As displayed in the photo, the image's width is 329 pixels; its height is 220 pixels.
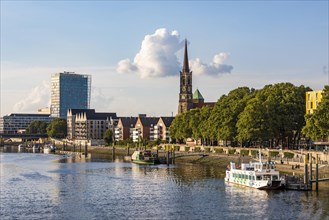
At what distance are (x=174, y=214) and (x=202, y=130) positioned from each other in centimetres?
10476

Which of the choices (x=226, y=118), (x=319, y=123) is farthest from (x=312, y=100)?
(x=226, y=118)

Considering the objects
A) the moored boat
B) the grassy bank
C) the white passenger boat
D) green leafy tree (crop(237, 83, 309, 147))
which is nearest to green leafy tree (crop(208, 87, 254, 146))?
green leafy tree (crop(237, 83, 309, 147))

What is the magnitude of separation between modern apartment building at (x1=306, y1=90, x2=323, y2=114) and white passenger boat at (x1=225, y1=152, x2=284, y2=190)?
4671 centimetres

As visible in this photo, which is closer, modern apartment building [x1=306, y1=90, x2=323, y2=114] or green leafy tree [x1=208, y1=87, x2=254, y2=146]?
modern apartment building [x1=306, y1=90, x2=323, y2=114]

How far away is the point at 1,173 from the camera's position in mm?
130625

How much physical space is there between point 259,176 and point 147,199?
20.3 m

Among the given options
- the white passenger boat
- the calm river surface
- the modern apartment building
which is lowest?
the calm river surface

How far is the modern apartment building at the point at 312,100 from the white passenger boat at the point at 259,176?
1839 inches

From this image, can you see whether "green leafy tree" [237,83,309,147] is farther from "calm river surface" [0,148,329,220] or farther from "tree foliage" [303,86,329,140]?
"calm river surface" [0,148,329,220]

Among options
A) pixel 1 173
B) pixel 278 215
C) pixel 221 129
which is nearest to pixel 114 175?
pixel 1 173

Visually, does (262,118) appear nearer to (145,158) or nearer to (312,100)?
(312,100)

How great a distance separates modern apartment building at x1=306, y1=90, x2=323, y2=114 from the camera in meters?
141

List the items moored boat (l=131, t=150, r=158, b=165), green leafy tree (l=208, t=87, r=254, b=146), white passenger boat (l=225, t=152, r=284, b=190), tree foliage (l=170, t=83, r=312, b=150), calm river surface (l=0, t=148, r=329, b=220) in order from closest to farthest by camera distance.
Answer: calm river surface (l=0, t=148, r=329, b=220) < white passenger boat (l=225, t=152, r=284, b=190) < tree foliage (l=170, t=83, r=312, b=150) < green leafy tree (l=208, t=87, r=254, b=146) < moored boat (l=131, t=150, r=158, b=165)

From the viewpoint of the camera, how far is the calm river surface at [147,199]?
239 ft
